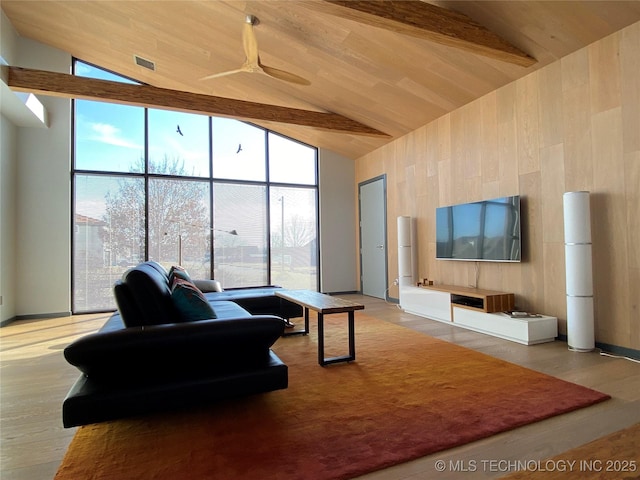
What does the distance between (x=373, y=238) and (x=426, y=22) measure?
4284 millimetres

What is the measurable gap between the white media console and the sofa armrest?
2.65 meters

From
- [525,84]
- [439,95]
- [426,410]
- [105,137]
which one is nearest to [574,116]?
[525,84]

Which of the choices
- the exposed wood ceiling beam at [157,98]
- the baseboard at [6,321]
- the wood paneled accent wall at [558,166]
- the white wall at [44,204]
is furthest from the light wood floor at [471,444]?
the exposed wood ceiling beam at [157,98]

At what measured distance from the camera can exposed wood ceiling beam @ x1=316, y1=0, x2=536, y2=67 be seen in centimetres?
263

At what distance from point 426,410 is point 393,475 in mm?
650

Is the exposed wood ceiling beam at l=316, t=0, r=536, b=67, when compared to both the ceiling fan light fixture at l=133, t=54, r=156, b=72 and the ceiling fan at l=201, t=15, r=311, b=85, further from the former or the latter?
the ceiling fan light fixture at l=133, t=54, r=156, b=72

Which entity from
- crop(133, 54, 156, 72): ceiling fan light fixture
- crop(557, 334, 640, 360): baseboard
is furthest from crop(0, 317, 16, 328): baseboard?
crop(557, 334, 640, 360): baseboard

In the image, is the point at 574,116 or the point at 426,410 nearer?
the point at 426,410

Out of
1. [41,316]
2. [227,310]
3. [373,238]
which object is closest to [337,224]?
[373,238]

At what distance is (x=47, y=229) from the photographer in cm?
523

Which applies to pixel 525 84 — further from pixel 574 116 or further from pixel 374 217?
pixel 374 217

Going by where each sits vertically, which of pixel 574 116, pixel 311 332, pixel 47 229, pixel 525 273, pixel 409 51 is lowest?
pixel 311 332

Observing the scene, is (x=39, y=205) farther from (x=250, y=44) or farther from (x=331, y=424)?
(x=331, y=424)

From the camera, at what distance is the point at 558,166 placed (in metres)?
3.51
